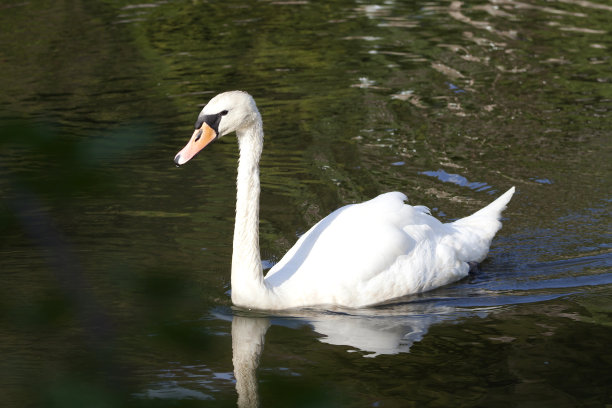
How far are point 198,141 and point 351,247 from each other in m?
1.36

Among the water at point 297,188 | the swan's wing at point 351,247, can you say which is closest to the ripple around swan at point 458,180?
the water at point 297,188

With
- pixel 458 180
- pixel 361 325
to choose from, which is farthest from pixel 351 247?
pixel 458 180

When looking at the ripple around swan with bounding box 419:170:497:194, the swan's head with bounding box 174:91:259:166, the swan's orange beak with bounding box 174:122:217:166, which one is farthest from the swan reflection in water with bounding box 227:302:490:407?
the ripple around swan with bounding box 419:170:497:194

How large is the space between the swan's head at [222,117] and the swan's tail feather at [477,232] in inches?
81.2

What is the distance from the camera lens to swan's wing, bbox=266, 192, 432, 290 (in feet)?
20.8

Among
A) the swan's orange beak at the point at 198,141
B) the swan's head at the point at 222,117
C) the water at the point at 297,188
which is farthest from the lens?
the swan's head at the point at 222,117

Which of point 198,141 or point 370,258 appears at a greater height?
point 198,141

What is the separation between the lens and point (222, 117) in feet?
19.6

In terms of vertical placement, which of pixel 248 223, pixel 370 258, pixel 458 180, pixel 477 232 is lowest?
pixel 458 180

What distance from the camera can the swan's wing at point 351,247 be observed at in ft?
20.8

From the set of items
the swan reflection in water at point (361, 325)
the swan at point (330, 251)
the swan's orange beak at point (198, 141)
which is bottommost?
the swan reflection in water at point (361, 325)

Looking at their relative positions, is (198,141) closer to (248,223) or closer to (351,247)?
(248,223)

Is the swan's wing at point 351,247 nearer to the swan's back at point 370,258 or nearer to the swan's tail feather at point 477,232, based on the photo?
the swan's back at point 370,258

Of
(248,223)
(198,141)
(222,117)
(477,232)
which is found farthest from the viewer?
(477,232)
